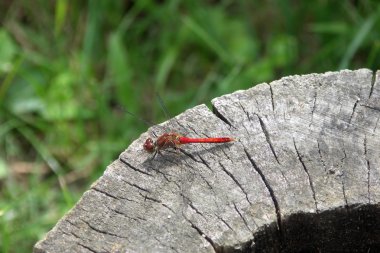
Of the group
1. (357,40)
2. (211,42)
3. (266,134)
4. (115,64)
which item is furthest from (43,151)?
(266,134)

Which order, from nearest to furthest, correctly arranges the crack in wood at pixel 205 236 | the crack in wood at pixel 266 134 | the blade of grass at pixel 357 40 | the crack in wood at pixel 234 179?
the crack in wood at pixel 205 236, the crack in wood at pixel 234 179, the crack in wood at pixel 266 134, the blade of grass at pixel 357 40

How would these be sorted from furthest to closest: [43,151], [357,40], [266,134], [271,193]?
[43,151]
[357,40]
[266,134]
[271,193]

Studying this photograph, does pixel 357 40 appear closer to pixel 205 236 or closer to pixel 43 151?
pixel 43 151

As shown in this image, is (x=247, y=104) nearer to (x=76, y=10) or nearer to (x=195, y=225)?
(x=195, y=225)

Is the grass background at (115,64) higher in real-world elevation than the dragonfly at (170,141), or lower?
higher

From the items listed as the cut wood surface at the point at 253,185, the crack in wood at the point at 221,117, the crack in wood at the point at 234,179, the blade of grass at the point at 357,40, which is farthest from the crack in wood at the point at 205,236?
the blade of grass at the point at 357,40

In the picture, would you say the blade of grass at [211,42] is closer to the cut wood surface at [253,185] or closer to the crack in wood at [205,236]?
the cut wood surface at [253,185]
